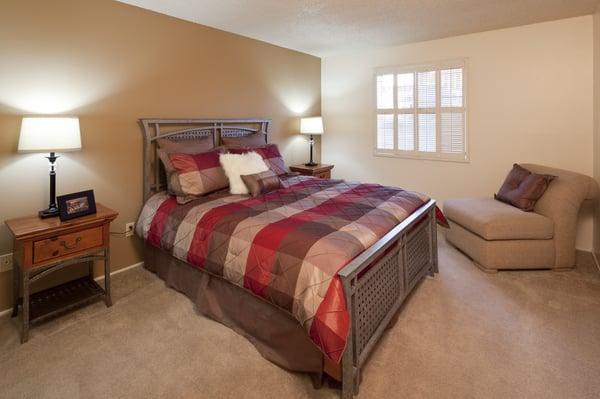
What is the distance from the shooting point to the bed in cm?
161

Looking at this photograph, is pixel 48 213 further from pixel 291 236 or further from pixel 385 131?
pixel 385 131

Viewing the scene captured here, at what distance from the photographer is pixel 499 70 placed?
372 centimetres

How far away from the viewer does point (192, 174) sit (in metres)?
2.79

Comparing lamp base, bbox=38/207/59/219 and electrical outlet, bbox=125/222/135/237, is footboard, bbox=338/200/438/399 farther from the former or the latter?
electrical outlet, bbox=125/222/135/237

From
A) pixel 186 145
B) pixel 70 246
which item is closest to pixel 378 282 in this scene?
pixel 70 246

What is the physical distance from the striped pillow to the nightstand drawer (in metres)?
0.63

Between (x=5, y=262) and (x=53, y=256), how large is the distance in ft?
1.70

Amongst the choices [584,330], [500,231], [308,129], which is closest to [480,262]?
[500,231]

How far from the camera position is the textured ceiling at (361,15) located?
290cm

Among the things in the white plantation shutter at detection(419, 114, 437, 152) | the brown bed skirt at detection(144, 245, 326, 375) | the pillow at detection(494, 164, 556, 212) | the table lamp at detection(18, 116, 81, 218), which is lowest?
the brown bed skirt at detection(144, 245, 326, 375)

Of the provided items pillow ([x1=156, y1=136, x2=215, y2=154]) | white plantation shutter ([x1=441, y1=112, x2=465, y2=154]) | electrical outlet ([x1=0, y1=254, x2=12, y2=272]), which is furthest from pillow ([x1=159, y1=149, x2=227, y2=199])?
white plantation shutter ([x1=441, y1=112, x2=465, y2=154])

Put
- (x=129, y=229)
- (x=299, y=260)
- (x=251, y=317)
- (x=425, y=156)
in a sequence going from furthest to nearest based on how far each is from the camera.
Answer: (x=425, y=156)
(x=129, y=229)
(x=251, y=317)
(x=299, y=260)

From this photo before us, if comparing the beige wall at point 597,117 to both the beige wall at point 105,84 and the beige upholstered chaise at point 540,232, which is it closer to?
the beige upholstered chaise at point 540,232

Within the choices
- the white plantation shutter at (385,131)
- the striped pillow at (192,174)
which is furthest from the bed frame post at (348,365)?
the white plantation shutter at (385,131)
